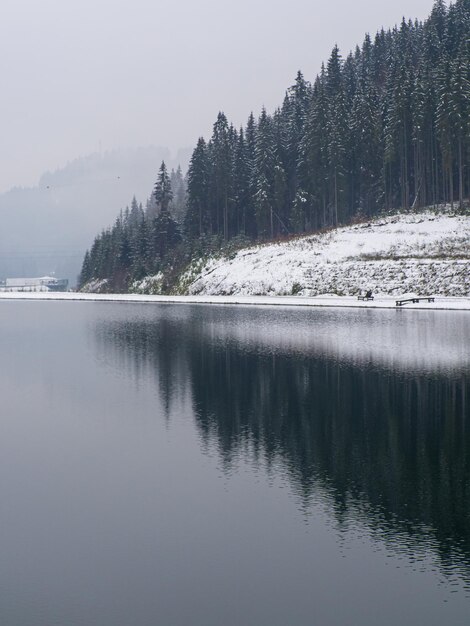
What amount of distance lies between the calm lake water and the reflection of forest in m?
0.07

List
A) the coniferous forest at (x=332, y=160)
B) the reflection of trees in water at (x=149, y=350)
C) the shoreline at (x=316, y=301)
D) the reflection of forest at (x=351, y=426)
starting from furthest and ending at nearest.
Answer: the coniferous forest at (x=332, y=160), the shoreline at (x=316, y=301), the reflection of trees in water at (x=149, y=350), the reflection of forest at (x=351, y=426)

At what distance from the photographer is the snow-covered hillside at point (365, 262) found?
73.6m

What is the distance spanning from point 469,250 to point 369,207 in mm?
34287

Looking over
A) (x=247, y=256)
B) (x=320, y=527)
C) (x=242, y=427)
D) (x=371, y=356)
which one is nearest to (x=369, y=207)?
(x=247, y=256)

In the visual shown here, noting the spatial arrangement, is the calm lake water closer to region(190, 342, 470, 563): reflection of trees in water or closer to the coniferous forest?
region(190, 342, 470, 563): reflection of trees in water

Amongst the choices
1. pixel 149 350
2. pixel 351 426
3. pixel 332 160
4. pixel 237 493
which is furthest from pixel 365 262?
pixel 237 493

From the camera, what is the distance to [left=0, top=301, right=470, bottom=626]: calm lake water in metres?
→ 10.2

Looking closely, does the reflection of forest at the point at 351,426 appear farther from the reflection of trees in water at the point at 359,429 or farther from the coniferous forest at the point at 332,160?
the coniferous forest at the point at 332,160

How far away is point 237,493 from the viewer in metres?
14.8

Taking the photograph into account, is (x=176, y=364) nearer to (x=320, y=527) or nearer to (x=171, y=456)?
(x=171, y=456)

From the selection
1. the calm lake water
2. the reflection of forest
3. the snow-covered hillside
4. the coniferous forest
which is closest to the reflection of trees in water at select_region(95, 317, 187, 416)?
the reflection of forest

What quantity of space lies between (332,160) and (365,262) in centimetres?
2458

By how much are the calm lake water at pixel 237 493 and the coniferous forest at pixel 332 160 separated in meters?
67.1

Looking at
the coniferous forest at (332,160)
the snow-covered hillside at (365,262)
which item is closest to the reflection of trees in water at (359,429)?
the snow-covered hillside at (365,262)
